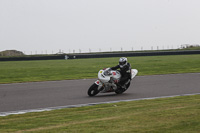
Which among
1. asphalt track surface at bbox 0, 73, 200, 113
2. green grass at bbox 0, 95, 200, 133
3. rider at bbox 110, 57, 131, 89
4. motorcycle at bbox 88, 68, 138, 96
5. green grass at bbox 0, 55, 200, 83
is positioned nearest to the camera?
green grass at bbox 0, 95, 200, 133

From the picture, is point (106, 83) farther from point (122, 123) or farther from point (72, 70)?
point (72, 70)

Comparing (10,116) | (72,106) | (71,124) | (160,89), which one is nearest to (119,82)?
(160,89)

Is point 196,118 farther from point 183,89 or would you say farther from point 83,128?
point 183,89

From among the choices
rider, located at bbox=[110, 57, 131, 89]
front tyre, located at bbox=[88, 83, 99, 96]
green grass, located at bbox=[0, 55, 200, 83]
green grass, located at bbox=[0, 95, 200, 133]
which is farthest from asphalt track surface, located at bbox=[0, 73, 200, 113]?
green grass, located at bbox=[0, 55, 200, 83]

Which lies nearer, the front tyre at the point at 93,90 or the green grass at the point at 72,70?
the front tyre at the point at 93,90

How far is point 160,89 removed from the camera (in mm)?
14016

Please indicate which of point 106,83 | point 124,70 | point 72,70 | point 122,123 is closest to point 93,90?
point 106,83

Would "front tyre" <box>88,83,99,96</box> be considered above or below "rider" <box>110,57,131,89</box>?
below

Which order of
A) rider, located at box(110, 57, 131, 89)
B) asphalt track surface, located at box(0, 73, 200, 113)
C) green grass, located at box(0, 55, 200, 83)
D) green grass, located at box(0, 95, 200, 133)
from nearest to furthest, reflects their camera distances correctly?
green grass, located at box(0, 95, 200, 133) < asphalt track surface, located at box(0, 73, 200, 113) < rider, located at box(110, 57, 131, 89) < green grass, located at box(0, 55, 200, 83)

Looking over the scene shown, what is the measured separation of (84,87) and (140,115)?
26.7 ft

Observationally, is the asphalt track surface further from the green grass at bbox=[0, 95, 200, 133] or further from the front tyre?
the green grass at bbox=[0, 95, 200, 133]

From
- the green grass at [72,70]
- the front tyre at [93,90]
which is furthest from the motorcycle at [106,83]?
the green grass at [72,70]

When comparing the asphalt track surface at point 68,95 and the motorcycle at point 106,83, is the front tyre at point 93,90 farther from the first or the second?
the asphalt track surface at point 68,95

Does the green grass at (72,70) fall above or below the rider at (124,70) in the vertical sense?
below
